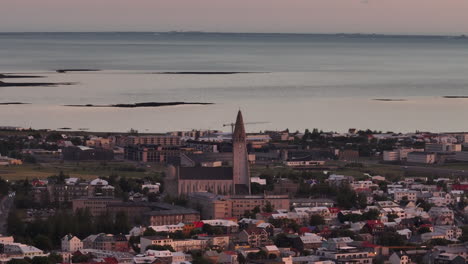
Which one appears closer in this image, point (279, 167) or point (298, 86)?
point (279, 167)

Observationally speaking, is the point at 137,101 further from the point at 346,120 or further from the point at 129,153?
the point at 129,153

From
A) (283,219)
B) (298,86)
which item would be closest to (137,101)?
(298,86)

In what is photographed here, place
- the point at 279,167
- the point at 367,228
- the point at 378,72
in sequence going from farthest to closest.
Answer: the point at 378,72 < the point at 279,167 < the point at 367,228

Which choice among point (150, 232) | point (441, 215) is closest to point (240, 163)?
point (441, 215)

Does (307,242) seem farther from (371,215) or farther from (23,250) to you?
(23,250)

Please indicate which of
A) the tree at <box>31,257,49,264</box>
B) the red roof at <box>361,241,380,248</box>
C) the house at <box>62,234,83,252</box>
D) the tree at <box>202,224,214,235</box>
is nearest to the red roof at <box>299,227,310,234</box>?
the tree at <box>202,224,214,235</box>

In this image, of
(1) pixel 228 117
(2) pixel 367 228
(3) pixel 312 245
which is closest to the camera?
(3) pixel 312 245

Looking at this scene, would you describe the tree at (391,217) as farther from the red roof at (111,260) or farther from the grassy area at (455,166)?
the grassy area at (455,166)

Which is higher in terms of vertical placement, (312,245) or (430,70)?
(430,70)

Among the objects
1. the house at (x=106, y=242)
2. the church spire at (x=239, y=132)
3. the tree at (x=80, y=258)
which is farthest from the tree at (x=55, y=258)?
the church spire at (x=239, y=132)
